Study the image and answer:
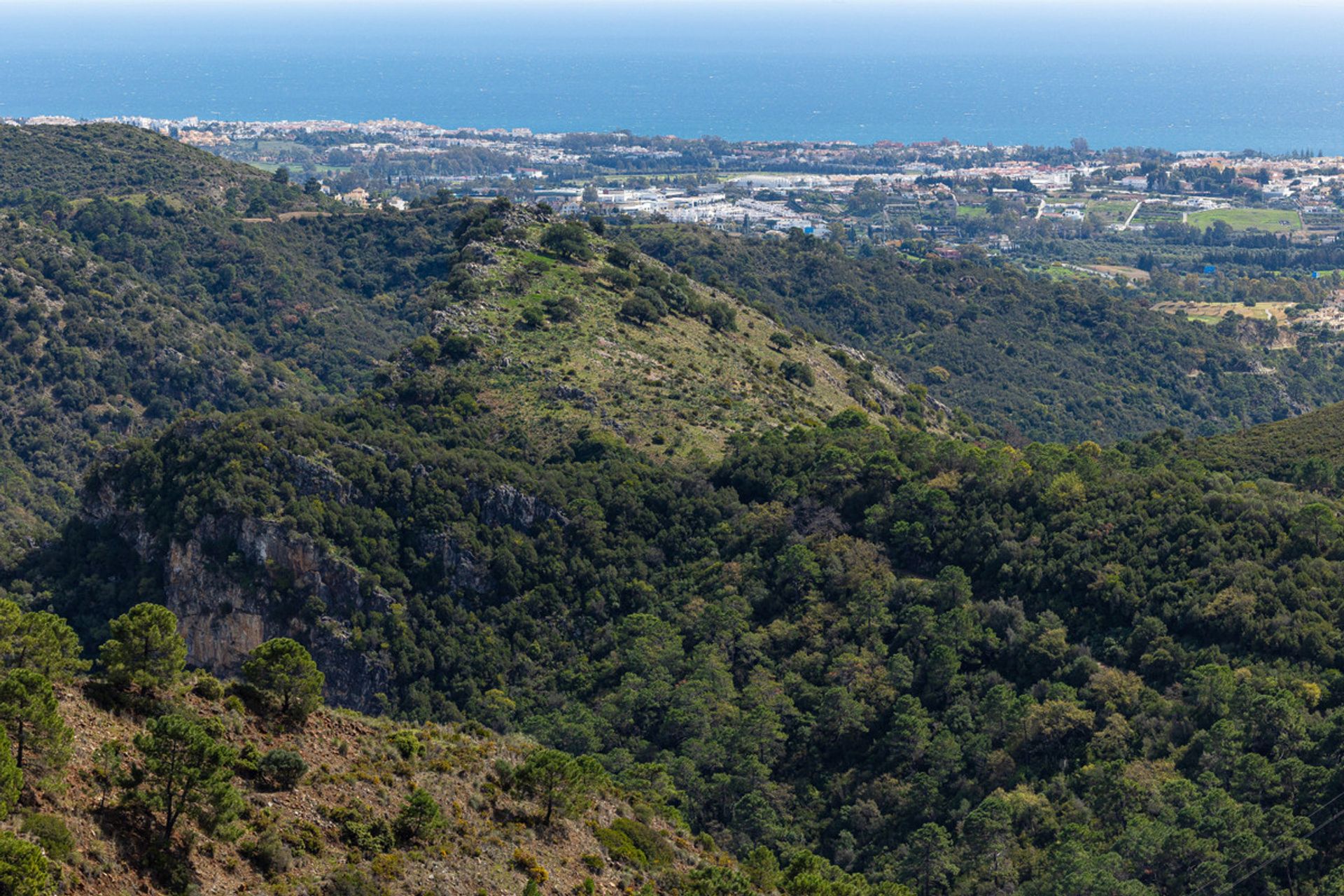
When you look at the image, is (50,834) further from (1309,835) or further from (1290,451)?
(1290,451)

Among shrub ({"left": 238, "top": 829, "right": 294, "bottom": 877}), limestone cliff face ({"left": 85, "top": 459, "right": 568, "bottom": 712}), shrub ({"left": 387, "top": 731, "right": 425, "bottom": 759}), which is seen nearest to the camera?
shrub ({"left": 238, "top": 829, "right": 294, "bottom": 877})

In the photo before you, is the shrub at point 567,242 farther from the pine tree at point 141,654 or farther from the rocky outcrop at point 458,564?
the pine tree at point 141,654

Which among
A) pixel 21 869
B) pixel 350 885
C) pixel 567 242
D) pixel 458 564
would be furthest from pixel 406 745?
pixel 567 242

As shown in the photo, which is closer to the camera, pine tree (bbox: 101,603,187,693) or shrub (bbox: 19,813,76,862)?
shrub (bbox: 19,813,76,862)

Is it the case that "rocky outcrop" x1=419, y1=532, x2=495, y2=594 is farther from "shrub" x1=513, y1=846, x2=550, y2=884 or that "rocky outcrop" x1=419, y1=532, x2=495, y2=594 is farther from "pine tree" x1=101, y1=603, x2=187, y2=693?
"pine tree" x1=101, y1=603, x2=187, y2=693

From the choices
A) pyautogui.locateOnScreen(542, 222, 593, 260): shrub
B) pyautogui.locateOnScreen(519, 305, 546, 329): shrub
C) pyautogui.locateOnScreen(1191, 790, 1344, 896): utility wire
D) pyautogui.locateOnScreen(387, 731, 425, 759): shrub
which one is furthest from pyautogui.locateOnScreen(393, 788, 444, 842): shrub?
pyautogui.locateOnScreen(542, 222, 593, 260): shrub

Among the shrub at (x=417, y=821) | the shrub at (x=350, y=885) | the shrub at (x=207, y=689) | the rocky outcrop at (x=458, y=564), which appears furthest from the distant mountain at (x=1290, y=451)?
the shrub at (x=207, y=689)
